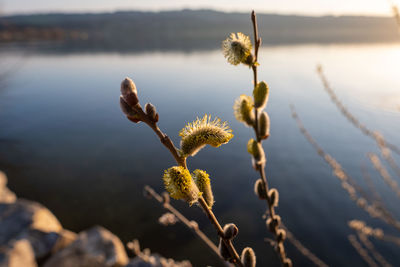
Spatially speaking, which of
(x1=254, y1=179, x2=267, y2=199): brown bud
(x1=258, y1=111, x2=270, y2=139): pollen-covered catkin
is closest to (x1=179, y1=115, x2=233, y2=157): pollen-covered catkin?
(x1=258, y1=111, x2=270, y2=139): pollen-covered catkin

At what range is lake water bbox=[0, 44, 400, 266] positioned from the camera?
8102 millimetres

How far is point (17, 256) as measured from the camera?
14.1ft

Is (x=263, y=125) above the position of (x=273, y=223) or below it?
above

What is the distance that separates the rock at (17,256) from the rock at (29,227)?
0.50 meters

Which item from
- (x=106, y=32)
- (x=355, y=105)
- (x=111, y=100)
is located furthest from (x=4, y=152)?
(x=106, y=32)

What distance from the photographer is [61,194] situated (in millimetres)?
10000

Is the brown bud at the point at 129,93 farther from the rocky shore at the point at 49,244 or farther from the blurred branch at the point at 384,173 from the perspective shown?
the rocky shore at the point at 49,244

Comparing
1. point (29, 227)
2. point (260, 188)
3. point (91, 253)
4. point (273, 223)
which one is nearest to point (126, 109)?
point (260, 188)

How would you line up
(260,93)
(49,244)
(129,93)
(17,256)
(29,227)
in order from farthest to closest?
(29,227), (49,244), (17,256), (260,93), (129,93)

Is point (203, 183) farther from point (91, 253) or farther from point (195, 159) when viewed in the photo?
point (195, 159)

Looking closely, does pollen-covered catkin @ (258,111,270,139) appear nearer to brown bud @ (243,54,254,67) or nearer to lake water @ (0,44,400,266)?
brown bud @ (243,54,254,67)

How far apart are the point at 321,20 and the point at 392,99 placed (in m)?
88.4

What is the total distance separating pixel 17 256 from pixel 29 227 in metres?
1.55

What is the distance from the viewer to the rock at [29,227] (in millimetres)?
5434
